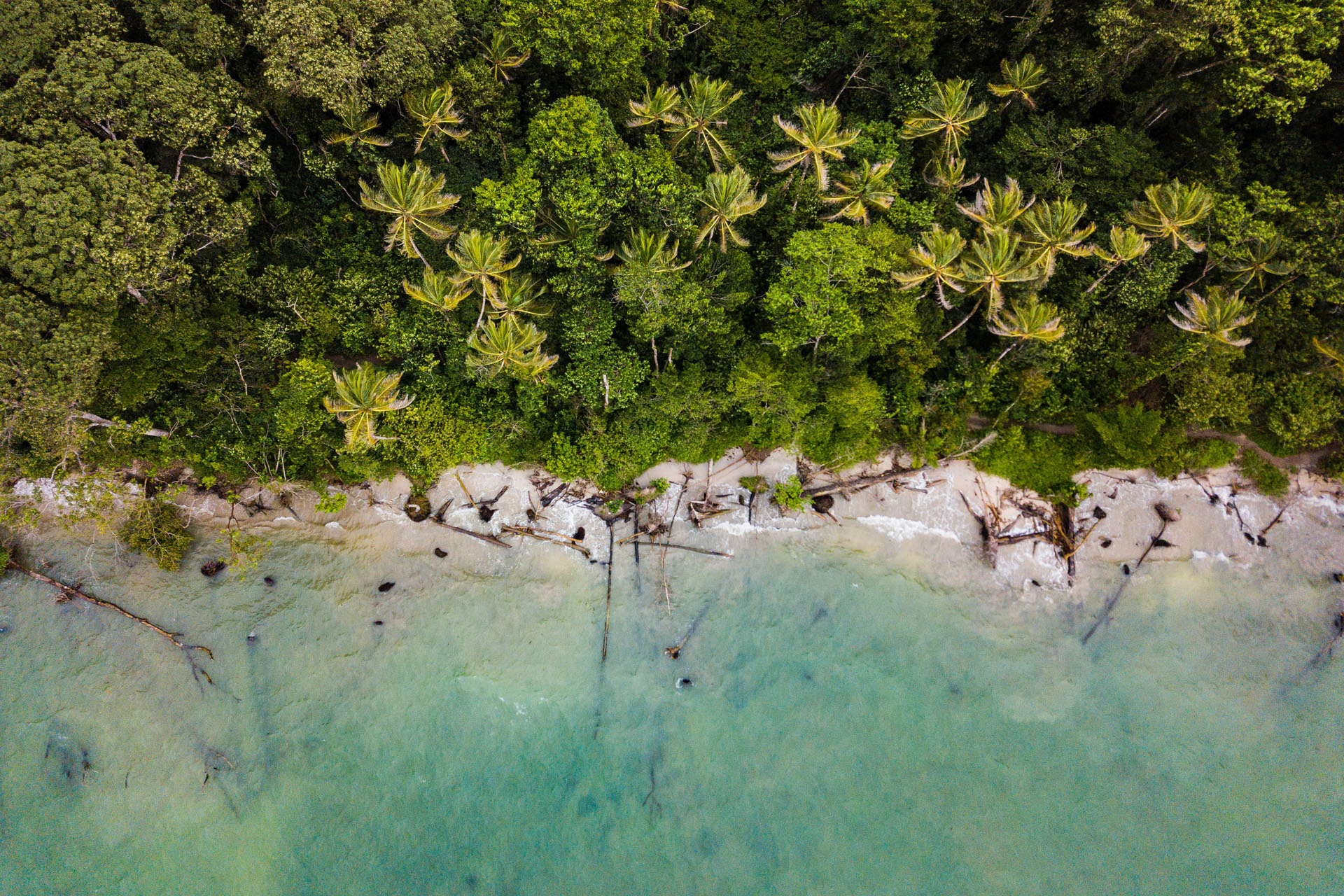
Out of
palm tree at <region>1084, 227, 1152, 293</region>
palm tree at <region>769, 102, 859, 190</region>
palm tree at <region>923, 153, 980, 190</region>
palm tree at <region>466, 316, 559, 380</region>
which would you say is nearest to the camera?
palm tree at <region>466, 316, 559, 380</region>

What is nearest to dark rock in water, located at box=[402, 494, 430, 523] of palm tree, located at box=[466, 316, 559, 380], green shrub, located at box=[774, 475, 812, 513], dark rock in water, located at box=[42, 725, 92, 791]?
palm tree, located at box=[466, 316, 559, 380]

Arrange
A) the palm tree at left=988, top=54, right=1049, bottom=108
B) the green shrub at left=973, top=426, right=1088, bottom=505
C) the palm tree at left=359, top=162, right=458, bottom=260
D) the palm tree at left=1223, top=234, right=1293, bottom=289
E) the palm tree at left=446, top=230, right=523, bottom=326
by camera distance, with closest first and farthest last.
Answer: the palm tree at left=359, top=162, right=458, bottom=260
the palm tree at left=446, top=230, right=523, bottom=326
the palm tree at left=1223, top=234, right=1293, bottom=289
the palm tree at left=988, top=54, right=1049, bottom=108
the green shrub at left=973, top=426, right=1088, bottom=505

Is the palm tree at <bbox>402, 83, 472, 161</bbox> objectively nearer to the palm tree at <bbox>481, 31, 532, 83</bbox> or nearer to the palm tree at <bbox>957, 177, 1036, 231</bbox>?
the palm tree at <bbox>481, 31, 532, 83</bbox>

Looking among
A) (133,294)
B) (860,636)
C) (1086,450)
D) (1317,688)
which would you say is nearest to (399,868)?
(860,636)

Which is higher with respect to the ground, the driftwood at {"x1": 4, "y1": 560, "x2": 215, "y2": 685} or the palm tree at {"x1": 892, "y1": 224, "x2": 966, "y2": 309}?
the palm tree at {"x1": 892, "y1": 224, "x2": 966, "y2": 309}

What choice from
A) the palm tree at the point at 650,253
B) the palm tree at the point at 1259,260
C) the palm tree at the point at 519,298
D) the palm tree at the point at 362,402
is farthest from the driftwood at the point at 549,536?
the palm tree at the point at 1259,260

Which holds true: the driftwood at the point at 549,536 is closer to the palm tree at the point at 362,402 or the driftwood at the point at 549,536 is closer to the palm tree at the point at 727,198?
the palm tree at the point at 362,402

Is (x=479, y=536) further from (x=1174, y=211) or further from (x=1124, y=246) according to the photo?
(x=1174, y=211)
